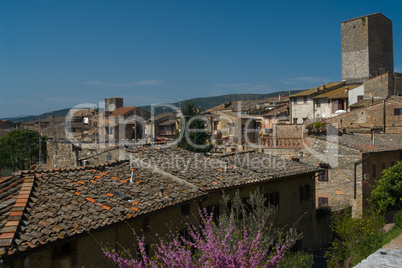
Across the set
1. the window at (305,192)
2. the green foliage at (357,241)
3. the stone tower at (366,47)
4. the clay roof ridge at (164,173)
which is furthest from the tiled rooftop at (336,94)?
the clay roof ridge at (164,173)

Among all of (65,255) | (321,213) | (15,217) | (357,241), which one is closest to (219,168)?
(357,241)

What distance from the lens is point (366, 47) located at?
4775 cm

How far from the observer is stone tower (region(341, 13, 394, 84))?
4772 centimetres

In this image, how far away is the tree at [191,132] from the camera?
3734 centimetres

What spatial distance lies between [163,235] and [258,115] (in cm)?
4150

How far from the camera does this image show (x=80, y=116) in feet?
214

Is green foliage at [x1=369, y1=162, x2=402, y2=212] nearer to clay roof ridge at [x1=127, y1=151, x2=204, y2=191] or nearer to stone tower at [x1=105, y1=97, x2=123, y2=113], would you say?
clay roof ridge at [x1=127, y1=151, x2=204, y2=191]

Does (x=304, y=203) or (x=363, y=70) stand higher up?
(x=363, y=70)

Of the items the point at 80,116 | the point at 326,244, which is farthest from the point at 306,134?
the point at 80,116

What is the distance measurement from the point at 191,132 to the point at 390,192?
26259mm

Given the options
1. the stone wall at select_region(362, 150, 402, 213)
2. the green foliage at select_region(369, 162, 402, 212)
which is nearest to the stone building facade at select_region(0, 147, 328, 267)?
the green foliage at select_region(369, 162, 402, 212)

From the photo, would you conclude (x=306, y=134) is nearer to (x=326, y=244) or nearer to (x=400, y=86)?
(x=326, y=244)

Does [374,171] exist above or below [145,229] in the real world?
below

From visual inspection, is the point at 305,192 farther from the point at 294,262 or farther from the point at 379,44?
the point at 379,44
